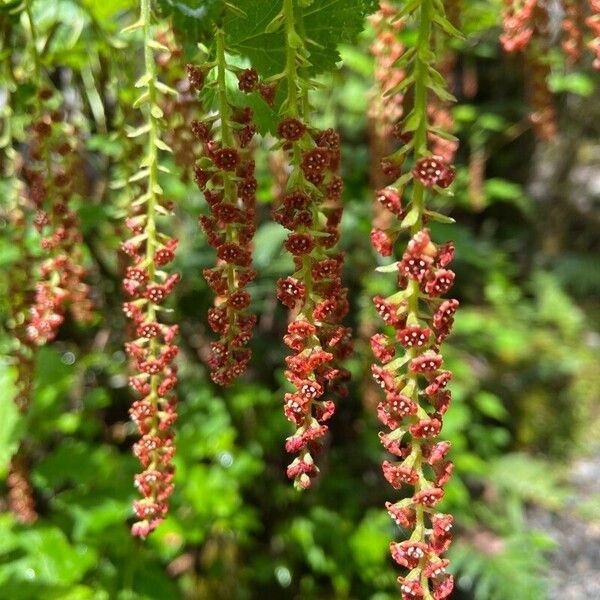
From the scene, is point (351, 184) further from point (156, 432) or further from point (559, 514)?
point (559, 514)

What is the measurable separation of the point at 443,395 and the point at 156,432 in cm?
31

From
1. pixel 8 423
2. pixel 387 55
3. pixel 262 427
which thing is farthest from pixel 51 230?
pixel 262 427

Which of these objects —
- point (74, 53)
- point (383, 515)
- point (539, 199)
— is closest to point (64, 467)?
point (74, 53)

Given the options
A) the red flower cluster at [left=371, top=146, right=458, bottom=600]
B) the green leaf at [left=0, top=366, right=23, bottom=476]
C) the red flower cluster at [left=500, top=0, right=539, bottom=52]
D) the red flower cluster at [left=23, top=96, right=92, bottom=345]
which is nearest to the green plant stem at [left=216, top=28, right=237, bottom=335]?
the red flower cluster at [left=371, top=146, right=458, bottom=600]

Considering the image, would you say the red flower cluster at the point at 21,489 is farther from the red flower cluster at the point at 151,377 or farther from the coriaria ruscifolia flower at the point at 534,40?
the coriaria ruscifolia flower at the point at 534,40

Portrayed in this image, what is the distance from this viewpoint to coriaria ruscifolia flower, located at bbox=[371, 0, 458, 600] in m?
0.55

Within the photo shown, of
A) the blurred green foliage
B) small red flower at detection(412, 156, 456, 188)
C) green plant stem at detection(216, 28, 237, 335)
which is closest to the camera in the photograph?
small red flower at detection(412, 156, 456, 188)

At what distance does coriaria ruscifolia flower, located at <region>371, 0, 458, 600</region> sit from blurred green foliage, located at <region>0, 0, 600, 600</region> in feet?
1.03

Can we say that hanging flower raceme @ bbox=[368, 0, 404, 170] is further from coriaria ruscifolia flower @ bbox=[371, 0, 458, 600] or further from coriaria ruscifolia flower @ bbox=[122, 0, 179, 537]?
coriaria ruscifolia flower @ bbox=[371, 0, 458, 600]

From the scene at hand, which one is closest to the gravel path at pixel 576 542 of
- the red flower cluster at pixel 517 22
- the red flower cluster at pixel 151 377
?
the red flower cluster at pixel 517 22

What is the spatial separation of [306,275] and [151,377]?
0.77 ft

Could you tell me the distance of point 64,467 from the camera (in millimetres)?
1858

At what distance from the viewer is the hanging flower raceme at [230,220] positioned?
0.68 m

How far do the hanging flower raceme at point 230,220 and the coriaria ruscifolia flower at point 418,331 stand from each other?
14cm
